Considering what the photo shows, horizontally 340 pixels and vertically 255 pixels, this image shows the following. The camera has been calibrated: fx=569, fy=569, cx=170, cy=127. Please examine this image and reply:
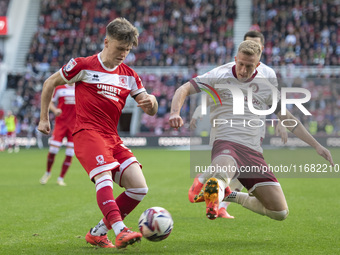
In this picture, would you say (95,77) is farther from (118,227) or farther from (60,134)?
(60,134)

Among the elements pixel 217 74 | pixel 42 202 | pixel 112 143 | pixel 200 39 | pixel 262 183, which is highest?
pixel 200 39

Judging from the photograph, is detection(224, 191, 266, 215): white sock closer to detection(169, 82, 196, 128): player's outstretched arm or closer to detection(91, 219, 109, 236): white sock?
detection(169, 82, 196, 128): player's outstretched arm

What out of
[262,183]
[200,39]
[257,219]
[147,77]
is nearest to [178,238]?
[262,183]

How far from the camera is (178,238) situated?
5.98 metres

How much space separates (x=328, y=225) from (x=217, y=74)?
2.42 meters

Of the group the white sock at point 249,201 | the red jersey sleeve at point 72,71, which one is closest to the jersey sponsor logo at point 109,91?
the red jersey sleeve at point 72,71

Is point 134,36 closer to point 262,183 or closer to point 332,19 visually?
point 262,183

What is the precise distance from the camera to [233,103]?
6.01 metres

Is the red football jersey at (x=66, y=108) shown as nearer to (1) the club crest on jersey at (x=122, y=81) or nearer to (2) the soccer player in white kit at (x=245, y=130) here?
(2) the soccer player in white kit at (x=245, y=130)

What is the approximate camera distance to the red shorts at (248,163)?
570 centimetres

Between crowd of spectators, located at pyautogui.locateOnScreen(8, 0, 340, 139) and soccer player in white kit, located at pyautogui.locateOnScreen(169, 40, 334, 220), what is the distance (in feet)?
71.0

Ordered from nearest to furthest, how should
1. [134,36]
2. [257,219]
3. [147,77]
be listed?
[134,36] < [257,219] < [147,77]

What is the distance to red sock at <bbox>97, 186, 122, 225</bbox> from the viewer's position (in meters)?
4.91

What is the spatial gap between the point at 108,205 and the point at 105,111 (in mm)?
967
